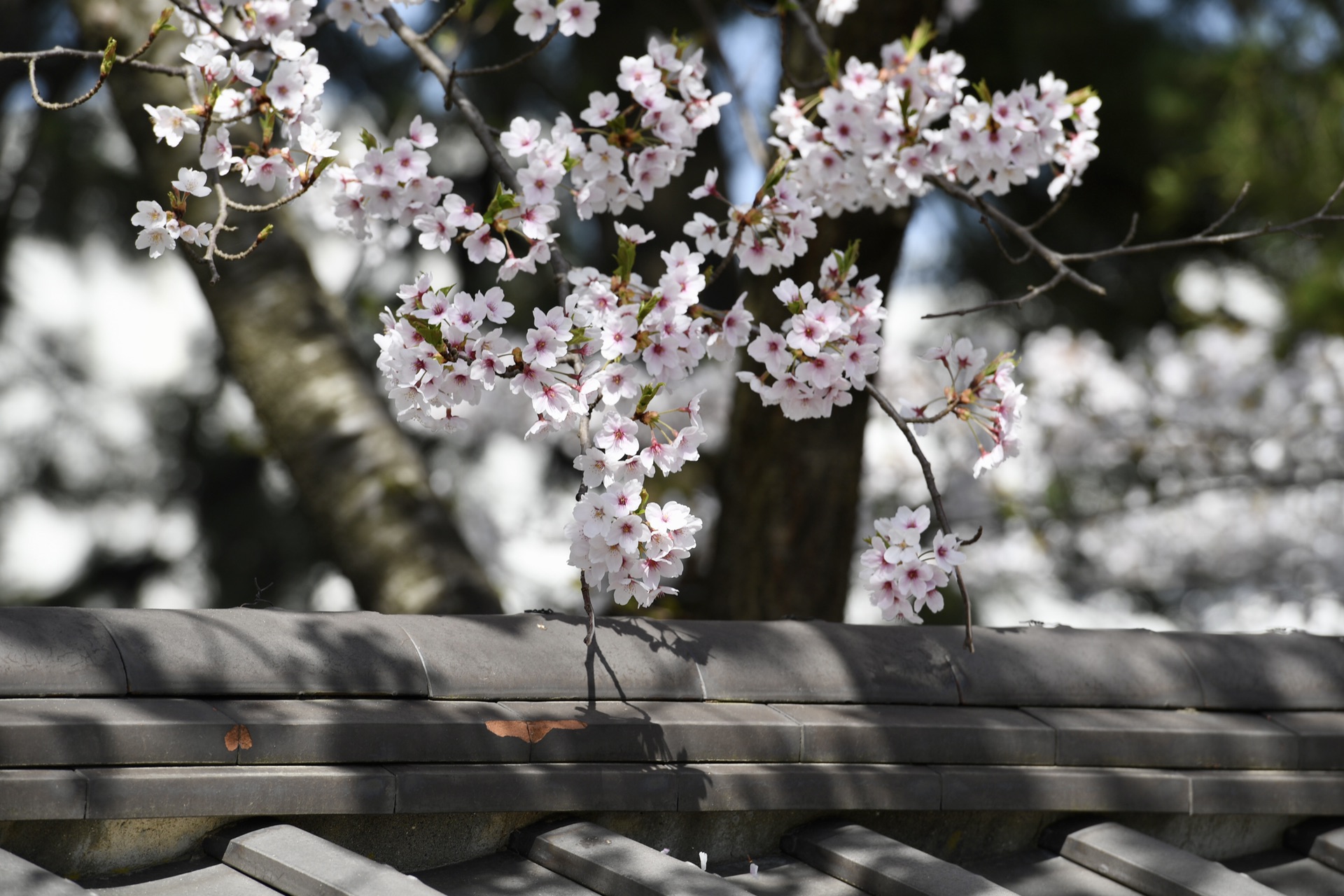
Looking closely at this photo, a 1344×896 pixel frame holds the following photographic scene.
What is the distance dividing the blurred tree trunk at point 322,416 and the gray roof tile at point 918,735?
1.51m

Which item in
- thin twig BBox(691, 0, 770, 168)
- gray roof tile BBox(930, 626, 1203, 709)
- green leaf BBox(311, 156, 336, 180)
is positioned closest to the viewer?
green leaf BBox(311, 156, 336, 180)

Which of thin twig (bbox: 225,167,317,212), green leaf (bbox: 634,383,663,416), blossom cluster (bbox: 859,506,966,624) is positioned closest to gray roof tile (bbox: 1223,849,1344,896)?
blossom cluster (bbox: 859,506,966,624)

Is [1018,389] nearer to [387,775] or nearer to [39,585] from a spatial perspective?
[387,775]

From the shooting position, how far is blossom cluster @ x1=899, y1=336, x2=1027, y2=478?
2.06 metres

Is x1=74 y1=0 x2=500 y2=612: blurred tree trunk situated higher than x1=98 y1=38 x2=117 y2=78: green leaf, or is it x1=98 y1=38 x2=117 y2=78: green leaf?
x1=98 y1=38 x2=117 y2=78: green leaf

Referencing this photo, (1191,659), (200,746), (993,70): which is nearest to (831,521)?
(1191,659)

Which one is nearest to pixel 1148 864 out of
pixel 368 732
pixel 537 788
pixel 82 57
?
pixel 537 788

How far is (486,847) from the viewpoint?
1678 mm

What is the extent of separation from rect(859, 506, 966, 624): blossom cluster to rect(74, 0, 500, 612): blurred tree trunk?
5.00 feet

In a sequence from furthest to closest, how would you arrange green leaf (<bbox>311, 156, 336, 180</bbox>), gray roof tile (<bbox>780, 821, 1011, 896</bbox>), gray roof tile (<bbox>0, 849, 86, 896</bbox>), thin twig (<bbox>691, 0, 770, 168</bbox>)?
thin twig (<bbox>691, 0, 770, 168</bbox>) → green leaf (<bbox>311, 156, 336, 180</bbox>) → gray roof tile (<bbox>780, 821, 1011, 896</bbox>) → gray roof tile (<bbox>0, 849, 86, 896</bbox>)

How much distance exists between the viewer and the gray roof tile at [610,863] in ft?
4.98

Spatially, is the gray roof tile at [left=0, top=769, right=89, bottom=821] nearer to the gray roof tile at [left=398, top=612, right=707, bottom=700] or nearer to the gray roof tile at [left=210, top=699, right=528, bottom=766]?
the gray roof tile at [left=210, top=699, right=528, bottom=766]

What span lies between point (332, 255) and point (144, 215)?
280 inches

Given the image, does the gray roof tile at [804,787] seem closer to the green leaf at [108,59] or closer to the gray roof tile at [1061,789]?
the gray roof tile at [1061,789]
